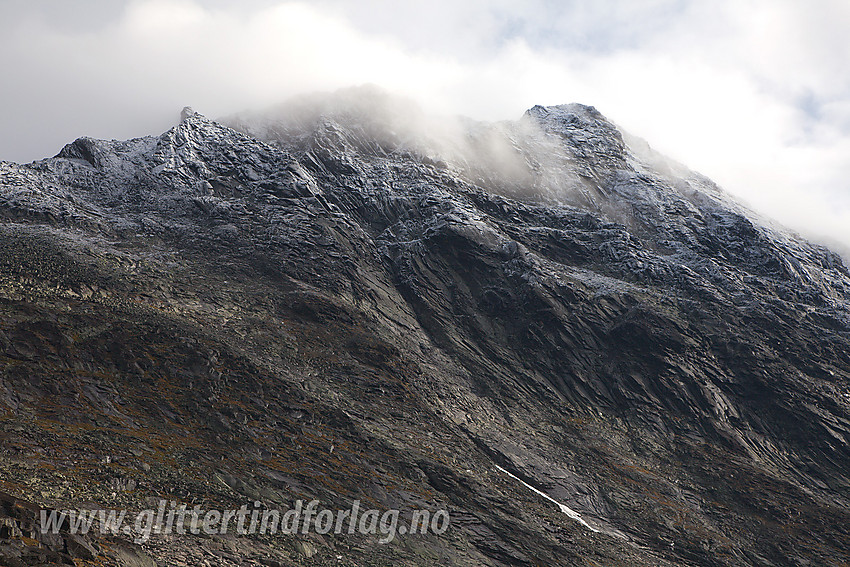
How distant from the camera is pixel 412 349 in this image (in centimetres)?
7331

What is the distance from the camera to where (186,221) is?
3270 inches

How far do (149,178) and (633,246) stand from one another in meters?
78.3

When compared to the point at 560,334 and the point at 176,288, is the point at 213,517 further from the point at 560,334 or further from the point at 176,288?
the point at 560,334

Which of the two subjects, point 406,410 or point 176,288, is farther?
point 176,288

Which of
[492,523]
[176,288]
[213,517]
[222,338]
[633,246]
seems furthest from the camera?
[633,246]

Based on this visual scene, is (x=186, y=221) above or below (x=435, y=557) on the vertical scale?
above

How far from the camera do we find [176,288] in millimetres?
67875

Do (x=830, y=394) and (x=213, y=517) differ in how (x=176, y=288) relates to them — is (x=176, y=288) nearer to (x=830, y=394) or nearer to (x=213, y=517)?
(x=213, y=517)

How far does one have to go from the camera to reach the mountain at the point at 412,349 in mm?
44312

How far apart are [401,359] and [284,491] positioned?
27.4 metres

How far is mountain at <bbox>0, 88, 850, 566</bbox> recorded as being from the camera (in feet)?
145

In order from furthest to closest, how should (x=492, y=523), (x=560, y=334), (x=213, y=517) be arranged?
(x=560, y=334)
(x=492, y=523)
(x=213, y=517)

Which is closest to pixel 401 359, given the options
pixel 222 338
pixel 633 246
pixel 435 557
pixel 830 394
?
pixel 222 338

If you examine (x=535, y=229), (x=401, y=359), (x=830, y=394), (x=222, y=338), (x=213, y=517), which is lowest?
(x=213, y=517)
